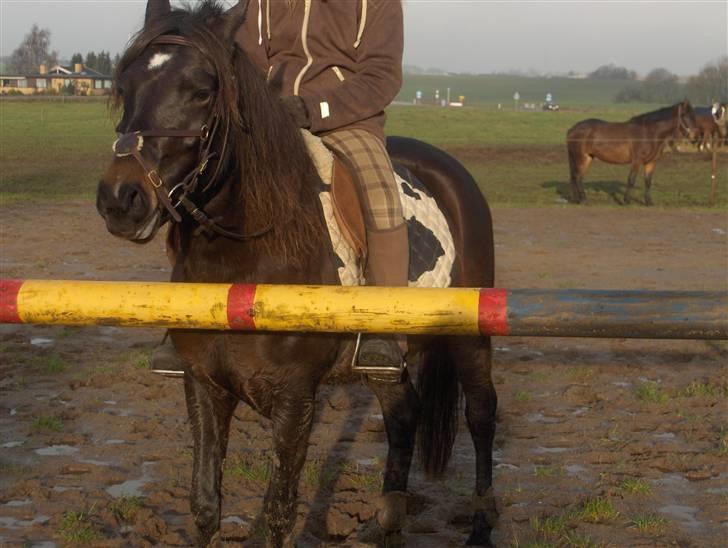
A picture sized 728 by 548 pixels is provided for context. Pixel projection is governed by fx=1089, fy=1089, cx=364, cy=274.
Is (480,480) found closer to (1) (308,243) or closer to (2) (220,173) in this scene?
(1) (308,243)

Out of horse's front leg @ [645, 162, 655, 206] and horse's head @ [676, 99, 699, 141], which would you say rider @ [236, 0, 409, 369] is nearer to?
horse's front leg @ [645, 162, 655, 206]

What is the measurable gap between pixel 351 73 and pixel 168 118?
134 cm

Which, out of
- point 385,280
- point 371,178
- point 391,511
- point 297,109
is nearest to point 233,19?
point 297,109

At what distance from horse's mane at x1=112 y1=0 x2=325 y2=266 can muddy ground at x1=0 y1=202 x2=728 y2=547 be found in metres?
1.54

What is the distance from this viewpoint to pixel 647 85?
155875 millimetres

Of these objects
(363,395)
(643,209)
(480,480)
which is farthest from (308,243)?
(643,209)

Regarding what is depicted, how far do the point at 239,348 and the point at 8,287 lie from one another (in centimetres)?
85

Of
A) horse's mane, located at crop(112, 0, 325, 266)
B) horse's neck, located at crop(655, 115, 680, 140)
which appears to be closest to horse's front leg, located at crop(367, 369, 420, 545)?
horse's mane, located at crop(112, 0, 325, 266)

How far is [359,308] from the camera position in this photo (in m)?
3.25

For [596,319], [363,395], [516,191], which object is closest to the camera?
[596,319]

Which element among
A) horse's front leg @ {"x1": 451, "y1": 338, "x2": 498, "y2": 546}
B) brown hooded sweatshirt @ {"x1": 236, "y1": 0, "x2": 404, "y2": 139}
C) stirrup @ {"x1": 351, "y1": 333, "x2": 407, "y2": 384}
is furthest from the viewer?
horse's front leg @ {"x1": 451, "y1": 338, "x2": 498, "y2": 546}

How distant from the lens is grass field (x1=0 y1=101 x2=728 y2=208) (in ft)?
76.6

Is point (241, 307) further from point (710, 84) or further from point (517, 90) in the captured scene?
point (517, 90)

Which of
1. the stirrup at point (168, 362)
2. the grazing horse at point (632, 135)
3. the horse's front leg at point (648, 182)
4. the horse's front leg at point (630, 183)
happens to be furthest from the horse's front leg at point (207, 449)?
Answer: the grazing horse at point (632, 135)
